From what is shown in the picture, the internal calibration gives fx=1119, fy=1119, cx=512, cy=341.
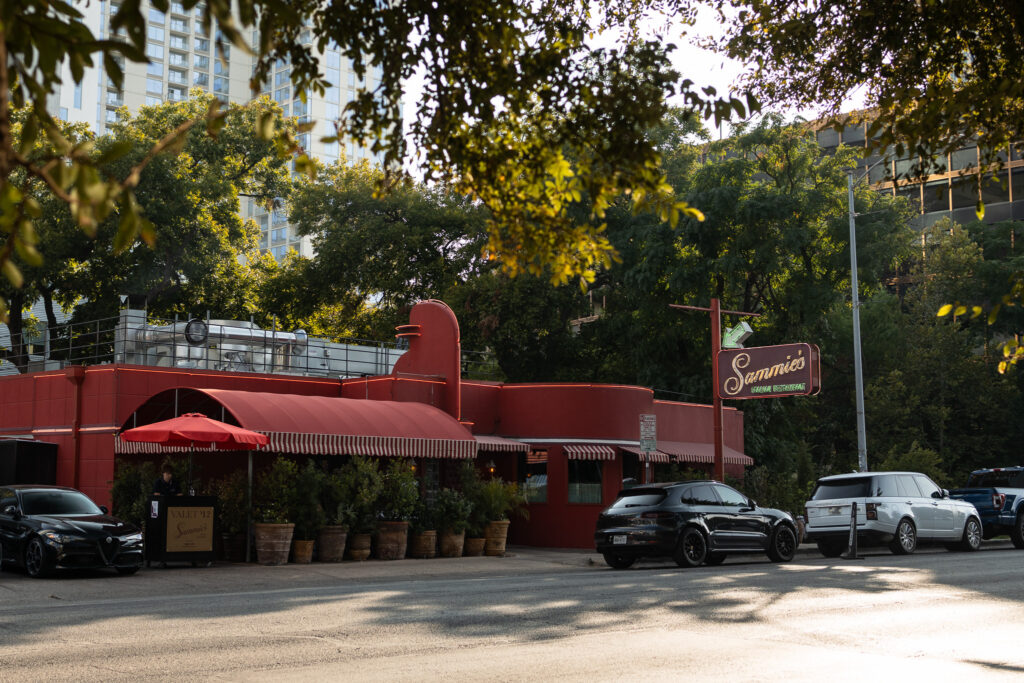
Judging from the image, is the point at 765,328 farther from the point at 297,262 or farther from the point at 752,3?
the point at 752,3

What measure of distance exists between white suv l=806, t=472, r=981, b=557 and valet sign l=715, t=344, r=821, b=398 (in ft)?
9.19

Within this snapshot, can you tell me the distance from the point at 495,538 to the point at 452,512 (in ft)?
4.35

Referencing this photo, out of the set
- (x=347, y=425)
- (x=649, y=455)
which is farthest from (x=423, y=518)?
(x=649, y=455)

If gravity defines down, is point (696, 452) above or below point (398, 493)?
above

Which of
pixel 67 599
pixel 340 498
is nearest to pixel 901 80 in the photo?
pixel 67 599

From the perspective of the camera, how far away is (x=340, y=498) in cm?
2241

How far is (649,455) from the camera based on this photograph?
29219 mm

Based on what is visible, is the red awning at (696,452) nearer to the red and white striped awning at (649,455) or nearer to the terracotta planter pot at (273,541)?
the red and white striped awning at (649,455)

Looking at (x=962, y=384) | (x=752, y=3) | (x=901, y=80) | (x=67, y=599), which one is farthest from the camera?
(x=962, y=384)

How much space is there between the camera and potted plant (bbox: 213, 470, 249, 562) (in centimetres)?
2197

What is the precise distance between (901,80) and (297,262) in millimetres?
40251

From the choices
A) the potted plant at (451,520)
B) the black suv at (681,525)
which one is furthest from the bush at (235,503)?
the black suv at (681,525)

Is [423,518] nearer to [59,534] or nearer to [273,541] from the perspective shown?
[273,541]

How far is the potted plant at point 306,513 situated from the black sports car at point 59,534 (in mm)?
3324
